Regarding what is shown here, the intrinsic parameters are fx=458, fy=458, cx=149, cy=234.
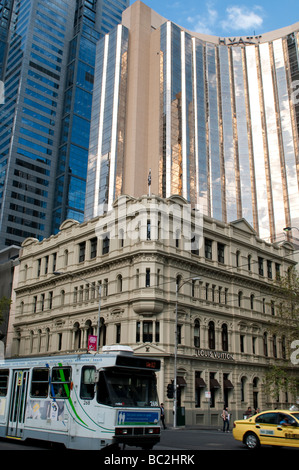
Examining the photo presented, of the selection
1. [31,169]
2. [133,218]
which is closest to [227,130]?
[31,169]

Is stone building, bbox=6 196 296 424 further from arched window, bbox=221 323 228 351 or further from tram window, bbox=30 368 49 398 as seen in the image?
tram window, bbox=30 368 49 398

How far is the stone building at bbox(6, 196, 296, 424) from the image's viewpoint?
3853 centimetres

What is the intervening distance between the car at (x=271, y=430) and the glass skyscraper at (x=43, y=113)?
99.3 meters

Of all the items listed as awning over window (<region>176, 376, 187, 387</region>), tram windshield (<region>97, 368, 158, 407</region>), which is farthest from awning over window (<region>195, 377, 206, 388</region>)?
tram windshield (<region>97, 368, 158, 407</region>)

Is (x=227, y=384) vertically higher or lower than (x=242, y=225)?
lower

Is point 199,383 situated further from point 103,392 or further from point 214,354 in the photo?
point 103,392

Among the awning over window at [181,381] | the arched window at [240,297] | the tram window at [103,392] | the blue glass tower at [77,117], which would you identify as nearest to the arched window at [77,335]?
the awning over window at [181,381]

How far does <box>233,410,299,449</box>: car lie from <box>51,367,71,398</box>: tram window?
26.1 feet

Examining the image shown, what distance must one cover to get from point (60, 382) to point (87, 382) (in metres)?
1.67

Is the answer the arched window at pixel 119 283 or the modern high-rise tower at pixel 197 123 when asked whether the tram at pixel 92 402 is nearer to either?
the arched window at pixel 119 283

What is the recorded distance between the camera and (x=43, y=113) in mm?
131250

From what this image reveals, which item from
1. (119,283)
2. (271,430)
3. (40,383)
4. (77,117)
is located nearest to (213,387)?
(119,283)

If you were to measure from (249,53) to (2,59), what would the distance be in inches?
2988
